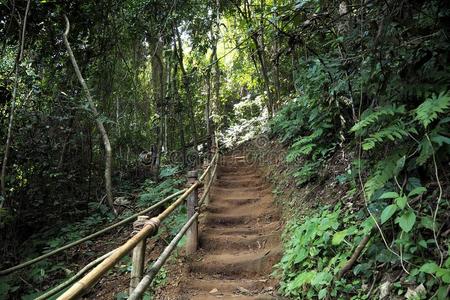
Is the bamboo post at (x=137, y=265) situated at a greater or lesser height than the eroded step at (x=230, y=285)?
greater

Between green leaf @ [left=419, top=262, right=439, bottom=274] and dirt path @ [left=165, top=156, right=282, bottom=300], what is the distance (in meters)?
1.87

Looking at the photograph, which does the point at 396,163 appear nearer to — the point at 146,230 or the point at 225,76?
the point at 146,230

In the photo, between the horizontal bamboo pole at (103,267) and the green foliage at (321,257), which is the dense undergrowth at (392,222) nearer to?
the green foliage at (321,257)

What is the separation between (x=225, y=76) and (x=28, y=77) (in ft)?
33.9

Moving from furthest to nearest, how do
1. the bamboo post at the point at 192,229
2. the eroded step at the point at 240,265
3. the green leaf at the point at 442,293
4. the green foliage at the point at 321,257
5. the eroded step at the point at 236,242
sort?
the eroded step at the point at 236,242 < the bamboo post at the point at 192,229 < the eroded step at the point at 240,265 < the green foliage at the point at 321,257 < the green leaf at the point at 442,293

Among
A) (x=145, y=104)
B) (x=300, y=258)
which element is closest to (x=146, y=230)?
(x=300, y=258)

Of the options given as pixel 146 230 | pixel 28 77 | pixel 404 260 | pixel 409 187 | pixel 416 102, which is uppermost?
pixel 28 77

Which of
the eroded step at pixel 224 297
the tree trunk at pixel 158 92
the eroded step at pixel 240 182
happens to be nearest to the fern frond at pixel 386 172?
the eroded step at pixel 224 297

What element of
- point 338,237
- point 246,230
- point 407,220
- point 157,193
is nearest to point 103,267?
point 407,220

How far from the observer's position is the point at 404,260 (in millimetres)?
2754

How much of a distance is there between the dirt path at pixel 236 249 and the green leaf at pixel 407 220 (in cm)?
180

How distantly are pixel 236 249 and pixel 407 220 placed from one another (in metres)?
3.12

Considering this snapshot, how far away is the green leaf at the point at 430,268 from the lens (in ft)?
7.98

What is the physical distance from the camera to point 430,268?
245 cm
